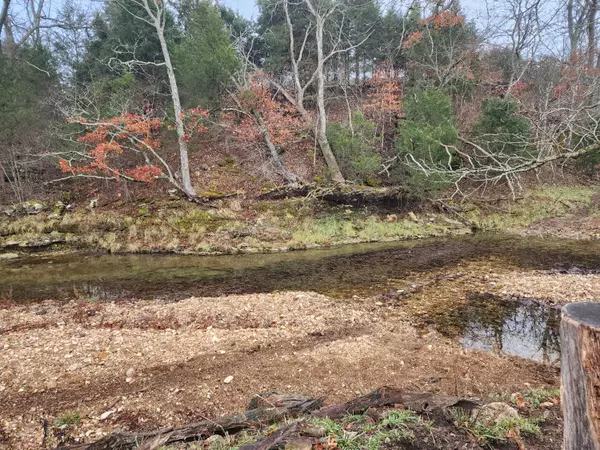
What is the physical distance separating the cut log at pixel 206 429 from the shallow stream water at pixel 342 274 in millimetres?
3941

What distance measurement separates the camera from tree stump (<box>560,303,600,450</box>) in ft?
6.42

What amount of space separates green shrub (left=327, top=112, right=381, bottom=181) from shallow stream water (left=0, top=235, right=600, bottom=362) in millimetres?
4798

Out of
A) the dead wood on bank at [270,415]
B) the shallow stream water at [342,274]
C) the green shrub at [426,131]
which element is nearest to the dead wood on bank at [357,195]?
the green shrub at [426,131]

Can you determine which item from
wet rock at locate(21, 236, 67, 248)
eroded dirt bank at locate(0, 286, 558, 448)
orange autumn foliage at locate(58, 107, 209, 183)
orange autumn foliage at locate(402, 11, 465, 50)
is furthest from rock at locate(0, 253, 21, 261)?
orange autumn foliage at locate(402, 11, 465, 50)

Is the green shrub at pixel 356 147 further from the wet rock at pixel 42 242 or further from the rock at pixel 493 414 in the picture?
the rock at pixel 493 414

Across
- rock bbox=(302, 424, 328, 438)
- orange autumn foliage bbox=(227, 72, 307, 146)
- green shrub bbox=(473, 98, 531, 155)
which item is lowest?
rock bbox=(302, 424, 328, 438)

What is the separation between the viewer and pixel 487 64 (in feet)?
77.9

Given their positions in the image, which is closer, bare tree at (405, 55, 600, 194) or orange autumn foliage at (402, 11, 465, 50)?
bare tree at (405, 55, 600, 194)

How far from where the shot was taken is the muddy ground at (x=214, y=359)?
479 cm

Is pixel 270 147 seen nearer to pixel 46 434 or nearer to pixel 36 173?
pixel 36 173

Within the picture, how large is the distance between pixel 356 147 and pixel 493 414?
1627cm

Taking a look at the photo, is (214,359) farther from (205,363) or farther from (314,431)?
(314,431)

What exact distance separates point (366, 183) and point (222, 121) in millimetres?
9537

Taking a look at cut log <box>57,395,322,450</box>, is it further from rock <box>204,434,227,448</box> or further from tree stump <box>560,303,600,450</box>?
tree stump <box>560,303,600,450</box>
